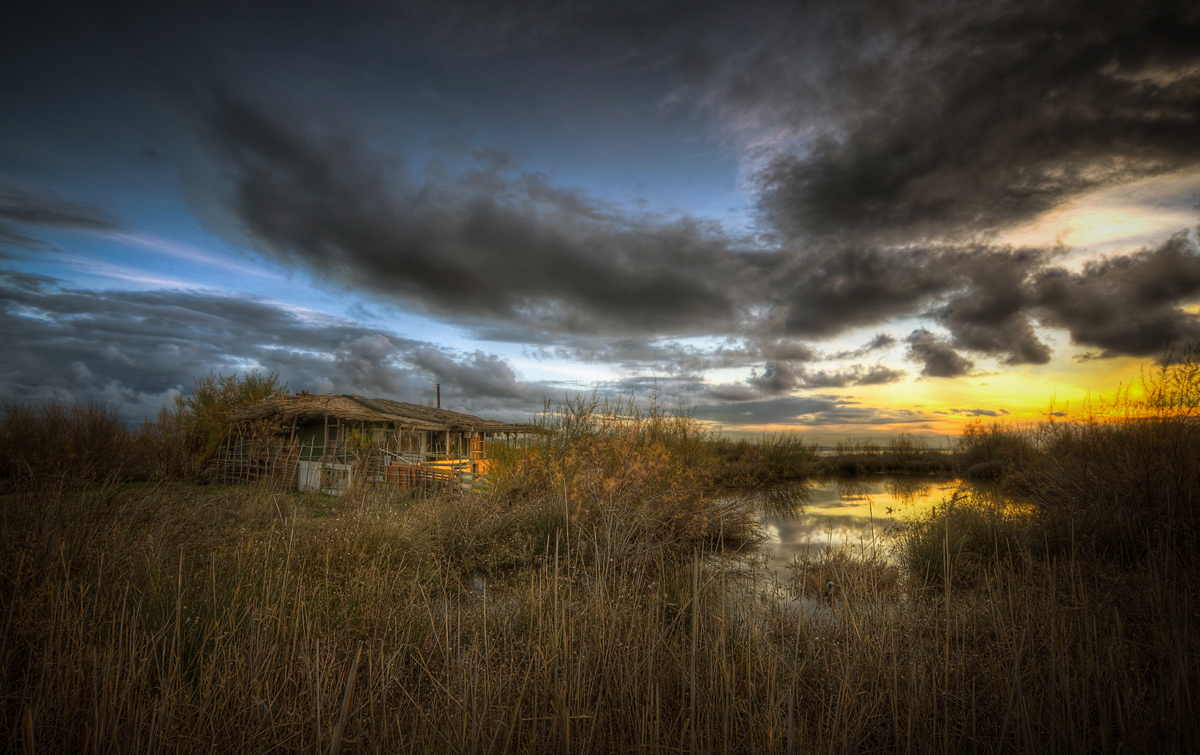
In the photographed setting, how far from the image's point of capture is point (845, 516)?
11.7 meters

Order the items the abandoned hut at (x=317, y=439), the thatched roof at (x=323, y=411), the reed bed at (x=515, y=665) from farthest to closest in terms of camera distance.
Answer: the thatched roof at (x=323, y=411), the abandoned hut at (x=317, y=439), the reed bed at (x=515, y=665)

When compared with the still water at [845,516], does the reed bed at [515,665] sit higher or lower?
higher

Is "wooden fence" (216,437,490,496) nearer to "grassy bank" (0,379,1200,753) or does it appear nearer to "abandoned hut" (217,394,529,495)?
"abandoned hut" (217,394,529,495)

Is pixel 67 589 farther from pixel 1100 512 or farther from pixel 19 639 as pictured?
pixel 1100 512

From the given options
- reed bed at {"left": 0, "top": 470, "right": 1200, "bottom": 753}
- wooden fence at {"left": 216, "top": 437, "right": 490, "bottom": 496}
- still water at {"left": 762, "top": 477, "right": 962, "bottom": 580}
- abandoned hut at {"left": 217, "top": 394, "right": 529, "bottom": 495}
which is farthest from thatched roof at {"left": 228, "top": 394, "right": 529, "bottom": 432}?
reed bed at {"left": 0, "top": 470, "right": 1200, "bottom": 753}

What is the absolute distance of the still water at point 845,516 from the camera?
764 cm

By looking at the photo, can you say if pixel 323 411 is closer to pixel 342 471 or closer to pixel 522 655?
pixel 342 471

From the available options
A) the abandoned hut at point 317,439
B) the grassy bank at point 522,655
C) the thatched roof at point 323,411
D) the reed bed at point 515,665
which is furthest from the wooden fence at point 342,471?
the reed bed at point 515,665

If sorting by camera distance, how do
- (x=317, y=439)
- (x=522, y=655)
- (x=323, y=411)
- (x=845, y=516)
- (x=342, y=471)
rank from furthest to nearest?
(x=317, y=439) → (x=323, y=411) → (x=342, y=471) → (x=845, y=516) → (x=522, y=655)

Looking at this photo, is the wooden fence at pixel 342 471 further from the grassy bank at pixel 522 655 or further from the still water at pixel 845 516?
the still water at pixel 845 516

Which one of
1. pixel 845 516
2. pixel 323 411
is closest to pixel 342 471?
pixel 323 411

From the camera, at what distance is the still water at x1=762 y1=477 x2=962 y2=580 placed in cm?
764

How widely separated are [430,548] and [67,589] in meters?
3.44

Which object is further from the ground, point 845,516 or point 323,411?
point 323,411
